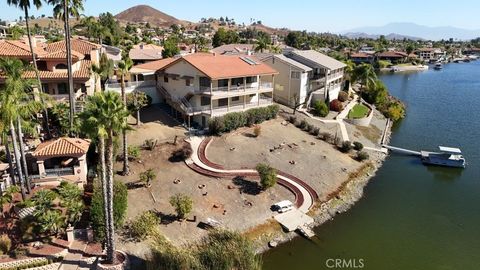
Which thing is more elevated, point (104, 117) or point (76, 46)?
point (76, 46)

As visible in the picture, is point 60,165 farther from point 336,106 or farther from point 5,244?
point 336,106

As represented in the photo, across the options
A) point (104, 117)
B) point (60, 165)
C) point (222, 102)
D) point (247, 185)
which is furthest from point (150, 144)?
point (104, 117)

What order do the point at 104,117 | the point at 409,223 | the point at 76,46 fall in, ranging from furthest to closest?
the point at 76,46 < the point at 409,223 < the point at 104,117

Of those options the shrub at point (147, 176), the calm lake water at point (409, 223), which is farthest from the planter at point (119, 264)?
the calm lake water at point (409, 223)

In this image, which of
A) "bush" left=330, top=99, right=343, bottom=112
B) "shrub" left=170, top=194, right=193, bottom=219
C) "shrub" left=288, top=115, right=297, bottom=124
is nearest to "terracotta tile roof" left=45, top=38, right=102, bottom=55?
"shrub" left=170, top=194, right=193, bottom=219

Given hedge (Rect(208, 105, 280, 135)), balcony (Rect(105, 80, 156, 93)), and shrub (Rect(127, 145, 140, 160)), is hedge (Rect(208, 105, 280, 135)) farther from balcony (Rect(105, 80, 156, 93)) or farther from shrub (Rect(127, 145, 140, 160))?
balcony (Rect(105, 80, 156, 93))

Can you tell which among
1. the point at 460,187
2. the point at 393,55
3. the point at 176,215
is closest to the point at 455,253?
the point at 460,187
